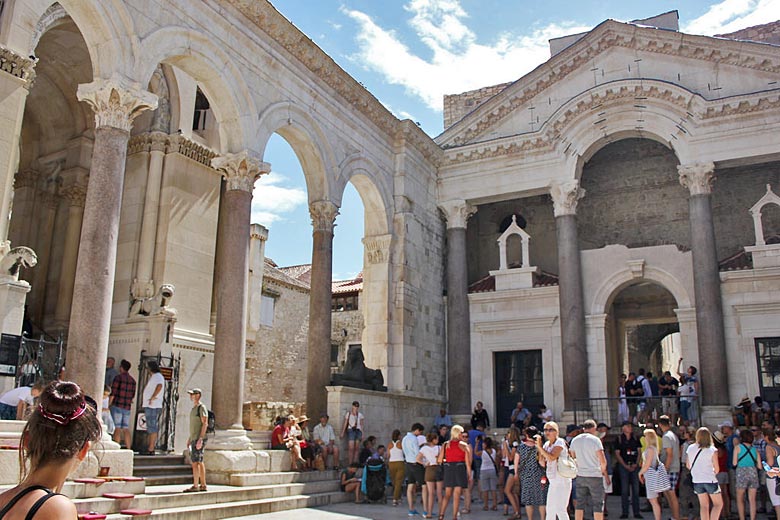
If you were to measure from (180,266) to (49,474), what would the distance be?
12695 millimetres

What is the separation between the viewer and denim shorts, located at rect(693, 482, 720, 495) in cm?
926

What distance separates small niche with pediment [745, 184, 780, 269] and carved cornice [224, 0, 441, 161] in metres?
8.49

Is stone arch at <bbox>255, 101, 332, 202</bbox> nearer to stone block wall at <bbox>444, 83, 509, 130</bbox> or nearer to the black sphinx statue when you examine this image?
the black sphinx statue

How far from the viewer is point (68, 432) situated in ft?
7.63

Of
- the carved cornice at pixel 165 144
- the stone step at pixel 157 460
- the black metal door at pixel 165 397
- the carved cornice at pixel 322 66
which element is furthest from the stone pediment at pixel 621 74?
the stone step at pixel 157 460

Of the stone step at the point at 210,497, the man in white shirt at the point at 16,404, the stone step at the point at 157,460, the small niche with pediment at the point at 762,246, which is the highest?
the small niche with pediment at the point at 762,246

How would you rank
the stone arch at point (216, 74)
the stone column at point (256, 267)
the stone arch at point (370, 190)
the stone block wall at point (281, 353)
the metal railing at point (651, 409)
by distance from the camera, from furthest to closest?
the stone block wall at point (281, 353)
the stone column at point (256, 267)
the stone arch at point (370, 190)
the metal railing at point (651, 409)
the stone arch at point (216, 74)

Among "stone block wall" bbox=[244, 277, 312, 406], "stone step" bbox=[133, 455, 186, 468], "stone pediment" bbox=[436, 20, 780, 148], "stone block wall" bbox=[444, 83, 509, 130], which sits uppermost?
"stone block wall" bbox=[444, 83, 509, 130]

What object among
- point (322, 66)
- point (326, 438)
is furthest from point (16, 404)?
point (322, 66)

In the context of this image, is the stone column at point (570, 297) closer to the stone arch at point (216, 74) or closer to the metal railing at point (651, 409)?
the metal railing at point (651, 409)

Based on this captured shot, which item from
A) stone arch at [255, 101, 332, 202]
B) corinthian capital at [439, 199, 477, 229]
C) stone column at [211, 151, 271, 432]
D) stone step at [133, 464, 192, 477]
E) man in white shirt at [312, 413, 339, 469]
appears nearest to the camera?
stone step at [133, 464, 192, 477]

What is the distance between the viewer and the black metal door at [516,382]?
19609mm

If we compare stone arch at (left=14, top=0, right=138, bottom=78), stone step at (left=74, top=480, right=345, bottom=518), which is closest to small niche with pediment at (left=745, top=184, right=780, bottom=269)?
stone step at (left=74, top=480, right=345, bottom=518)

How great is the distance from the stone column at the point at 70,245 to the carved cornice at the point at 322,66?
543 centimetres
